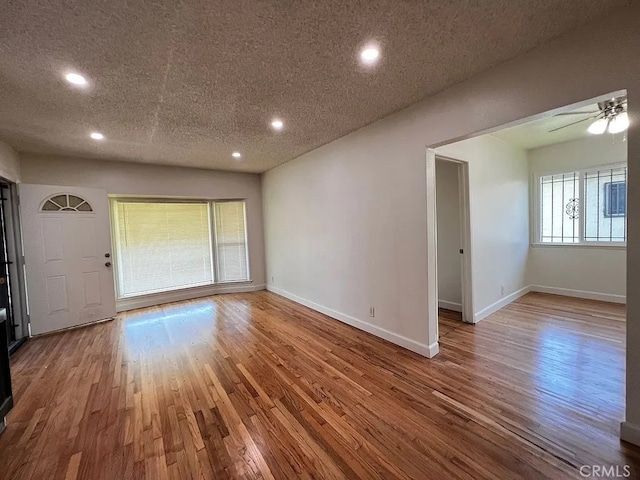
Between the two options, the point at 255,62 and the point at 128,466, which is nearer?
the point at 128,466

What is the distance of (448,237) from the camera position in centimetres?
417

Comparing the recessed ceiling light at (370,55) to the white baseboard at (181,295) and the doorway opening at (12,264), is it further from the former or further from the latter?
the white baseboard at (181,295)

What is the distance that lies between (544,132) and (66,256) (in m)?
7.12

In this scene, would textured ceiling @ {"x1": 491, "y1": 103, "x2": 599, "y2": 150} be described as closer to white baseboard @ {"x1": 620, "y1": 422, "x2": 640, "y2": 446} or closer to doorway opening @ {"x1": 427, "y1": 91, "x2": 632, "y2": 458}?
doorway opening @ {"x1": 427, "y1": 91, "x2": 632, "y2": 458}

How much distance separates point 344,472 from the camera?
4.78 ft

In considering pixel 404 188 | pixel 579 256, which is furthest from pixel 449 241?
pixel 579 256

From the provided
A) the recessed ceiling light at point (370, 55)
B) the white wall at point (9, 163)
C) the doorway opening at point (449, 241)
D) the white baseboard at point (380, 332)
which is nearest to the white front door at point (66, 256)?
the white wall at point (9, 163)

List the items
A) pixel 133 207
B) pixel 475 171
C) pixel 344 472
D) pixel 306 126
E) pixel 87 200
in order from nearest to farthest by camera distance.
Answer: pixel 344 472
pixel 306 126
pixel 475 171
pixel 87 200
pixel 133 207

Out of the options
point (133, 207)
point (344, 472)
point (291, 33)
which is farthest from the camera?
point (133, 207)

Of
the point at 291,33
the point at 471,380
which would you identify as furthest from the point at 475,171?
the point at 291,33

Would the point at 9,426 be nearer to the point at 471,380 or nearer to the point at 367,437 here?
the point at 367,437

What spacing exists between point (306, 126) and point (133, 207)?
3693 mm

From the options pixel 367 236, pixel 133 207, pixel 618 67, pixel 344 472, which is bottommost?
pixel 344 472

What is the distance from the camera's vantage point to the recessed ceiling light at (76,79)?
1.94 meters
